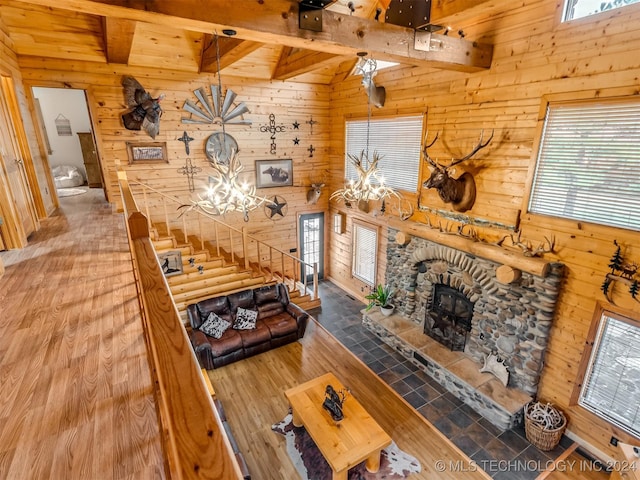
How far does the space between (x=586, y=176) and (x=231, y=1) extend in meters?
4.09

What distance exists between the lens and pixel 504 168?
4430 mm

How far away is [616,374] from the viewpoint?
12.1ft

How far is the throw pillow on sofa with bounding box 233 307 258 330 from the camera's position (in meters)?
5.84

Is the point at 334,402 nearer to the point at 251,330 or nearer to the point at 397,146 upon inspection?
the point at 251,330

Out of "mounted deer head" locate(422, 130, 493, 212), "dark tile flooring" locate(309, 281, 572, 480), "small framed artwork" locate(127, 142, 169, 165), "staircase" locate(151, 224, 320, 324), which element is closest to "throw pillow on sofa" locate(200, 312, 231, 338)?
"staircase" locate(151, 224, 320, 324)

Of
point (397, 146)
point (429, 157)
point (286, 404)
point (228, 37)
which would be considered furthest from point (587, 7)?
point (286, 404)

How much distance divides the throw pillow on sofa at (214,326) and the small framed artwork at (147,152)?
3.20 m

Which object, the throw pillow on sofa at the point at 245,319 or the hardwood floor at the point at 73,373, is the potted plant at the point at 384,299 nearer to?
the throw pillow on sofa at the point at 245,319

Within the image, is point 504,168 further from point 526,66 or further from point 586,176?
point 526,66

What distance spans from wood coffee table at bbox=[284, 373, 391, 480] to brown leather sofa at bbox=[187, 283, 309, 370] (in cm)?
148

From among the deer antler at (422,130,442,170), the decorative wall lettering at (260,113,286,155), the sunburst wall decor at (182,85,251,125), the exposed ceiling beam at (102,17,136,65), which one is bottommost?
the deer antler at (422,130,442,170)

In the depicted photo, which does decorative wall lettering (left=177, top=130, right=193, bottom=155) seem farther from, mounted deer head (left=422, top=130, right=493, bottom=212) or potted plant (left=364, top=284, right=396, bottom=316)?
potted plant (left=364, top=284, right=396, bottom=316)

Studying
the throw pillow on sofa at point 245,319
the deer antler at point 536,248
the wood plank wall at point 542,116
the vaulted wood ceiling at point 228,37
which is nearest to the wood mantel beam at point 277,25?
the vaulted wood ceiling at point 228,37

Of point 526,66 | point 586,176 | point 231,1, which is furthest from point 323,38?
point 586,176
